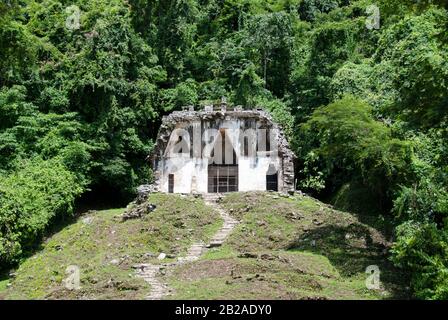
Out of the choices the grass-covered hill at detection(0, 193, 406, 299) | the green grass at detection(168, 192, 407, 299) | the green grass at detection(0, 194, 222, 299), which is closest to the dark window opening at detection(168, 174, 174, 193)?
the green grass at detection(0, 194, 222, 299)

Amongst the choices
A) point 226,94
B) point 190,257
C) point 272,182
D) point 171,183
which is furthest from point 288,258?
point 226,94

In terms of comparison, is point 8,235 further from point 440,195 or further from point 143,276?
point 440,195

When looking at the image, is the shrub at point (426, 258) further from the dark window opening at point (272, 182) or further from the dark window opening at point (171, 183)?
the dark window opening at point (171, 183)

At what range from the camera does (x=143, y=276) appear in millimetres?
21000

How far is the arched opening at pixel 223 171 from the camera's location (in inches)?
1432

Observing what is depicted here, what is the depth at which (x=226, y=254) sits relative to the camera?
23.5 m

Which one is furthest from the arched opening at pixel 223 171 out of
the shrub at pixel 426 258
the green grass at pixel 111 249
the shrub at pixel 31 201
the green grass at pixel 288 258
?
the shrub at pixel 426 258

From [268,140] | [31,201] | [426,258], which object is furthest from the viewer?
[268,140]

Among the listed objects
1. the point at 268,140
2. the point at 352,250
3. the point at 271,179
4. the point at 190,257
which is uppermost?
the point at 268,140

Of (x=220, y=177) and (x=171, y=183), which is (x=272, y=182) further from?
(x=171, y=183)

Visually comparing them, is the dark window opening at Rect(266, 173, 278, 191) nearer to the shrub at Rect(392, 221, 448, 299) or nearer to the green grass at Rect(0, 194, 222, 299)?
the green grass at Rect(0, 194, 222, 299)

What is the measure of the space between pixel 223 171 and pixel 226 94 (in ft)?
28.8

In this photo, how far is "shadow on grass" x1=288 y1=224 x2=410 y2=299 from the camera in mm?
21141

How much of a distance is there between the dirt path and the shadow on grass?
3.10 m
